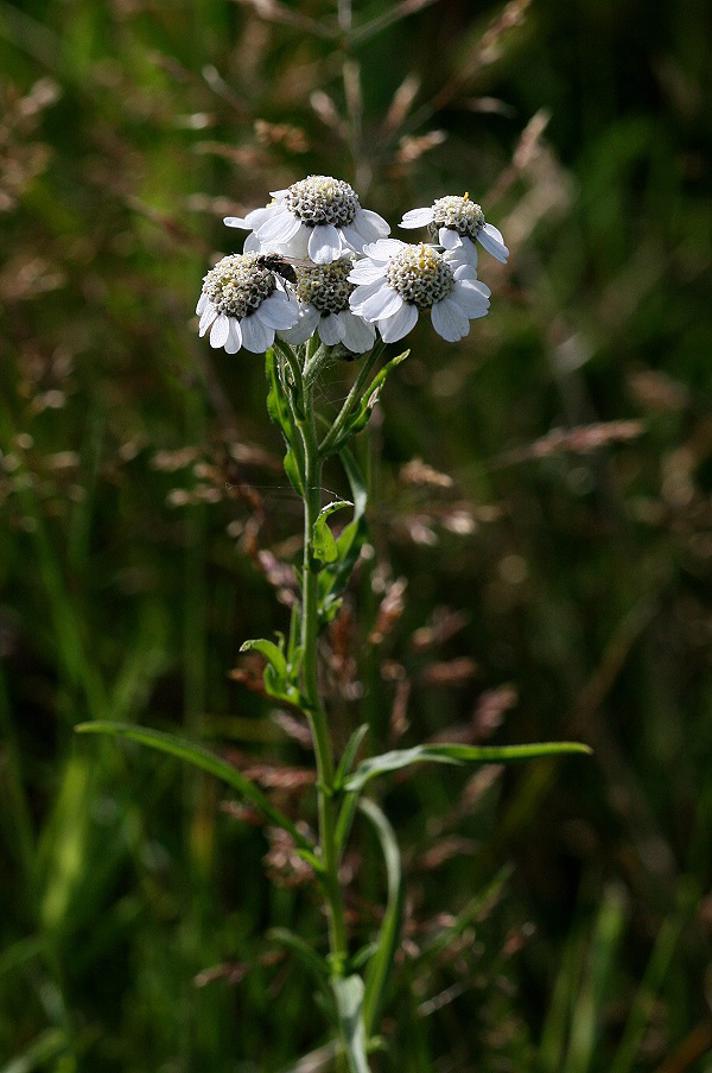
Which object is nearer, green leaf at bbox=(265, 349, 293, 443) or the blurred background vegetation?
green leaf at bbox=(265, 349, 293, 443)

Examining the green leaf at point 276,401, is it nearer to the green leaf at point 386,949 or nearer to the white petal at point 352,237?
the white petal at point 352,237

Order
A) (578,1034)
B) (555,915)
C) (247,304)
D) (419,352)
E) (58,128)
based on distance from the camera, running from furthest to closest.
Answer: (58,128)
(419,352)
(555,915)
(578,1034)
(247,304)

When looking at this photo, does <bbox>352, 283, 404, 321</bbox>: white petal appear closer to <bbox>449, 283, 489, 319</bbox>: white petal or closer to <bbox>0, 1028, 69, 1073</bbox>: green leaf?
<bbox>449, 283, 489, 319</bbox>: white petal

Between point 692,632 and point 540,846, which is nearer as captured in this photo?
point 540,846

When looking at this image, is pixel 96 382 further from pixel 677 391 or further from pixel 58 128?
pixel 677 391

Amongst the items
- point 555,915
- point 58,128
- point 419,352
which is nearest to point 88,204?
point 58,128

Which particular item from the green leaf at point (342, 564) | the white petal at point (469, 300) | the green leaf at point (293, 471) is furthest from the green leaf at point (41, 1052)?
the white petal at point (469, 300)

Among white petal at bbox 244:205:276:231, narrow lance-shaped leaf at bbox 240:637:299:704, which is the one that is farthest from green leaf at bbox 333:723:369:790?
white petal at bbox 244:205:276:231
